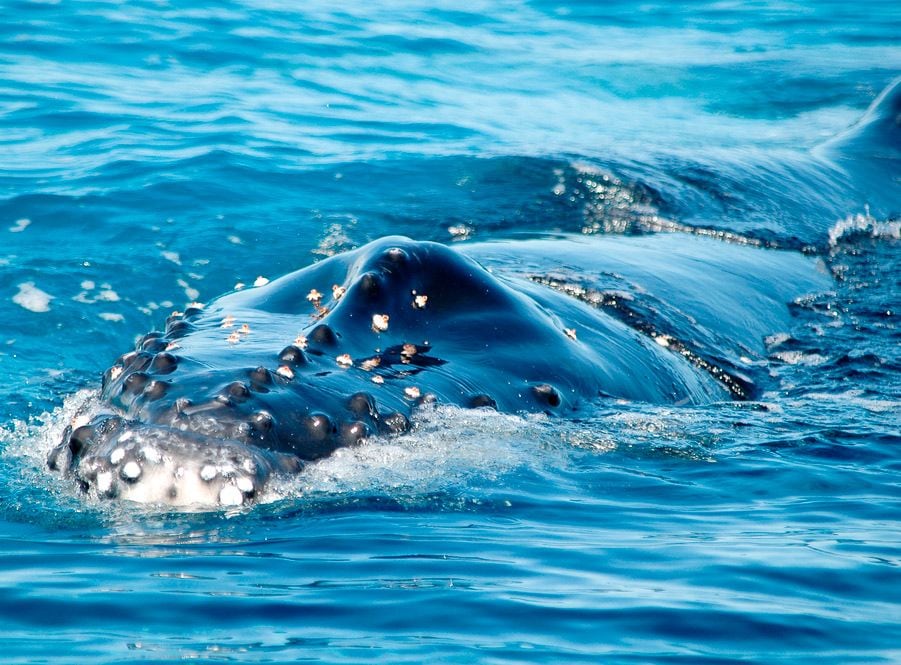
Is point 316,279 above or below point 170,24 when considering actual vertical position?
below

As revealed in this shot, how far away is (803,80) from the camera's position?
82.4 ft

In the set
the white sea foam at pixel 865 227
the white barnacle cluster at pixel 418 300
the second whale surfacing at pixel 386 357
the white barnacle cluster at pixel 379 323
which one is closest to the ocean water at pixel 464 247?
the white sea foam at pixel 865 227

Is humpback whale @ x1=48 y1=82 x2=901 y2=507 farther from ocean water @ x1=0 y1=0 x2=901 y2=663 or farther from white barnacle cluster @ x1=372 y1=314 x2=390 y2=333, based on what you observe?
ocean water @ x1=0 y1=0 x2=901 y2=663

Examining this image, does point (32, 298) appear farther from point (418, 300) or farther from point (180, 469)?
point (180, 469)

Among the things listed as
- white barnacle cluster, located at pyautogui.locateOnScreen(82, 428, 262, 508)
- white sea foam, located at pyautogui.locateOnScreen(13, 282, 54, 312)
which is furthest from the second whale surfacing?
white sea foam, located at pyautogui.locateOnScreen(13, 282, 54, 312)

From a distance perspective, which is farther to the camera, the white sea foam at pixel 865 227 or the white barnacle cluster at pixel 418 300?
the white sea foam at pixel 865 227

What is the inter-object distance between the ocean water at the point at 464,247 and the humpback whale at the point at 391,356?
16 cm

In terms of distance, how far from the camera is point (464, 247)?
11.8 metres

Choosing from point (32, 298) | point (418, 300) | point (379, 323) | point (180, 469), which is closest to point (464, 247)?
point (418, 300)

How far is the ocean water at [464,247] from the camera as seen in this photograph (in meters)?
5.51

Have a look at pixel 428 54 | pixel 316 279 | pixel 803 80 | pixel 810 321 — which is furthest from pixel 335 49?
pixel 316 279

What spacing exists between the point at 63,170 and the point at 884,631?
45.5ft

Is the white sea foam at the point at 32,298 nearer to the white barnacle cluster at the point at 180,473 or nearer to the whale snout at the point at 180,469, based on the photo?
the whale snout at the point at 180,469

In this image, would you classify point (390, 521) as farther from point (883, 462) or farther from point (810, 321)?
point (810, 321)
